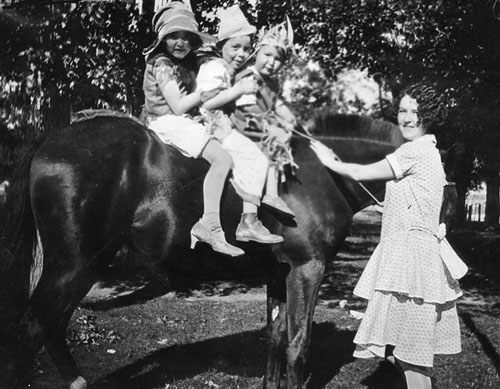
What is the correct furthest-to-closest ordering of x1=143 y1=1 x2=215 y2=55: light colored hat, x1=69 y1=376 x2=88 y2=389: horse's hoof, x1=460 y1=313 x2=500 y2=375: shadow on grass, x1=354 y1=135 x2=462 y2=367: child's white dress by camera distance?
1. x1=460 y1=313 x2=500 y2=375: shadow on grass
2. x1=69 y1=376 x2=88 y2=389: horse's hoof
3. x1=143 y1=1 x2=215 y2=55: light colored hat
4. x1=354 y1=135 x2=462 y2=367: child's white dress

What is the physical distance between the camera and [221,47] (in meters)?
4.49

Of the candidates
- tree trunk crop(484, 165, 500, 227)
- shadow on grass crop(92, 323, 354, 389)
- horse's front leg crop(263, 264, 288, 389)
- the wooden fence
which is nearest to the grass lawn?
shadow on grass crop(92, 323, 354, 389)

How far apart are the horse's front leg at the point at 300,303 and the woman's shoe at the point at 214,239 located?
20.5 inches

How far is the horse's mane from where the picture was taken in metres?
4.55

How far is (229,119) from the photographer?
4289 mm

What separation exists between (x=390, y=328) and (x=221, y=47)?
234 centimetres

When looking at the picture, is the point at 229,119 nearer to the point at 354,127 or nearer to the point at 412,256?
the point at 354,127

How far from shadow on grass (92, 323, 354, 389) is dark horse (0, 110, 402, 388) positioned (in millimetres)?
1094

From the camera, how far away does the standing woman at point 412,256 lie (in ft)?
13.0

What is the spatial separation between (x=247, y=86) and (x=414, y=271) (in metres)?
1.64

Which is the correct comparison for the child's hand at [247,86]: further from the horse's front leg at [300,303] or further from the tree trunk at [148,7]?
the tree trunk at [148,7]

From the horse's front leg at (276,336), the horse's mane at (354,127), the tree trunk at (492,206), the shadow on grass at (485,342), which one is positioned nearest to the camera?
the horse's mane at (354,127)

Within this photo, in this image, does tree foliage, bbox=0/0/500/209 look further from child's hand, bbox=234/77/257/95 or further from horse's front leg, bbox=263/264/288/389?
child's hand, bbox=234/77/257/95

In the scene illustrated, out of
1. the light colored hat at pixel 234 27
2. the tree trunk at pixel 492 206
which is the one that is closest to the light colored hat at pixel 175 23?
the light colored hat at pixel 234 27
